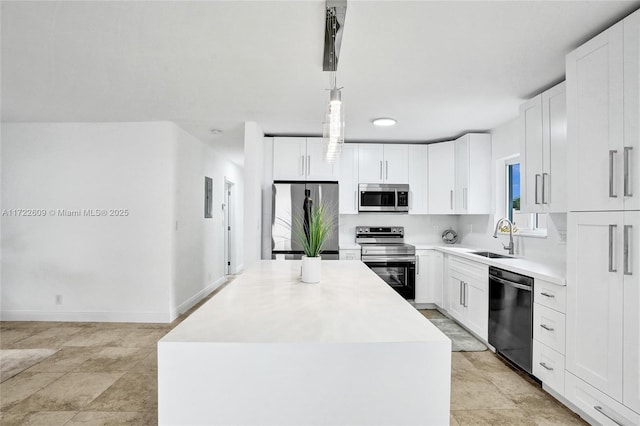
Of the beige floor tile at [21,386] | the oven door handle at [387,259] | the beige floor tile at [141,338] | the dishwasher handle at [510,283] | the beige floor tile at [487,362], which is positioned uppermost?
the dishwasher handle at [510,283]

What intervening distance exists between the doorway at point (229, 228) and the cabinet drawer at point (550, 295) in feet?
17.9

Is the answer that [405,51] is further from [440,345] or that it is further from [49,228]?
[49,228]

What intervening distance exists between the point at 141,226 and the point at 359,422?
370 centimetres

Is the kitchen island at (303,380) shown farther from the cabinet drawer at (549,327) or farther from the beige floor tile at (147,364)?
the beige floor tile at (147,364)

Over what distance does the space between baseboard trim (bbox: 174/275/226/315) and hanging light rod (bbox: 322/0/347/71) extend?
3.47 m

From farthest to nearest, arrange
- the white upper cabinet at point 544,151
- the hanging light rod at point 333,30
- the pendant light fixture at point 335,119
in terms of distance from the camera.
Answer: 1. the white upper cabinet at point 544,151
2. the pendant light fixture at point 335,119
3. the hanging light rod at point 333,30

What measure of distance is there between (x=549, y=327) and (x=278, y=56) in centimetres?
263

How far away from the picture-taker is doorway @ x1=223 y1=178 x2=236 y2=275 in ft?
22.4

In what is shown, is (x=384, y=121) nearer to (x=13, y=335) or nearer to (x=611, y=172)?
(x=611, y=172)

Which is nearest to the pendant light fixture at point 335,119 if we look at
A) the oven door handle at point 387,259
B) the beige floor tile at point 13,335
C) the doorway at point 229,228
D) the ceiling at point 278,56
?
the ceiling at point 278,56

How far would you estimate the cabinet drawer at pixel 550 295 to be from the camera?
89.2 inches

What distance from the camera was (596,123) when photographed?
6.48ft

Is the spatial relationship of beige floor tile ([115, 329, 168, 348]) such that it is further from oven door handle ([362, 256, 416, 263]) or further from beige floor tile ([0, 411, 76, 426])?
oven door handle ([362, 256, 416, 263])

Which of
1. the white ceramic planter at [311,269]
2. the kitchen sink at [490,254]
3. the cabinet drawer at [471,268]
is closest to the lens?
the white ceramic planter at [311,269]
